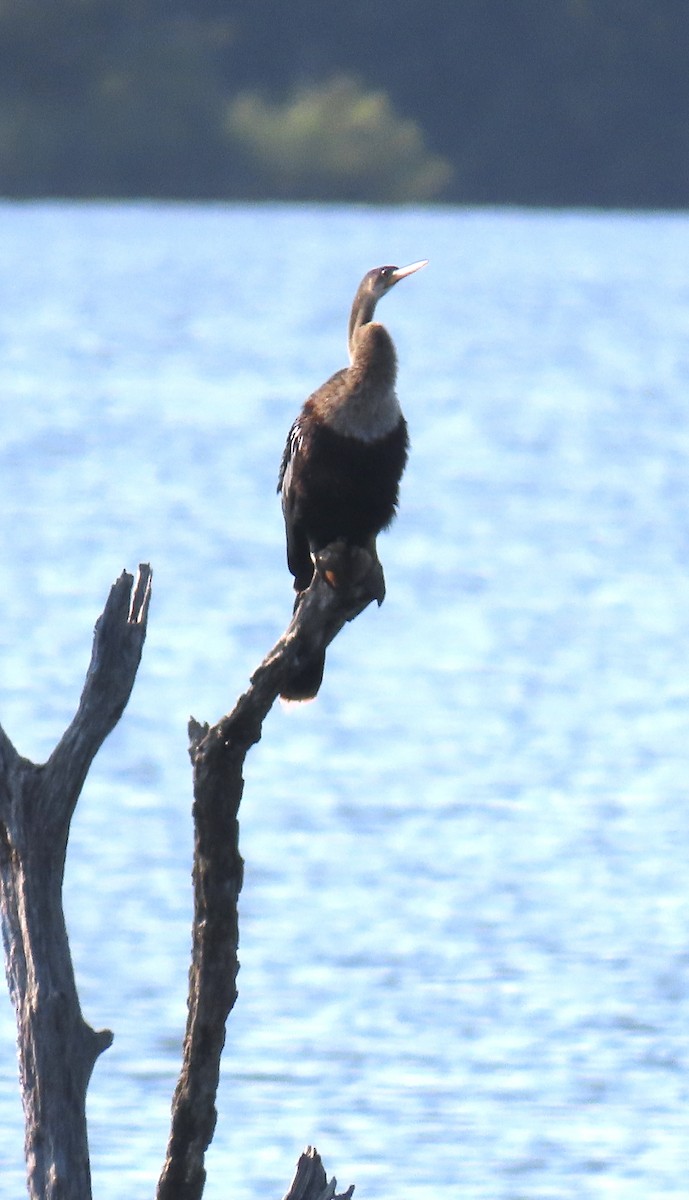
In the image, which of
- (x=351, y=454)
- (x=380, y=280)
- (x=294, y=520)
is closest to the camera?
(x=351, y=454)

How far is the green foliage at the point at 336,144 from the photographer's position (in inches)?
2484

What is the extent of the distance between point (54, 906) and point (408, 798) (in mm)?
8081

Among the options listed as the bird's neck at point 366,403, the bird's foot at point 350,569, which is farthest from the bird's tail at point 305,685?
the bird's neck at point 366,403

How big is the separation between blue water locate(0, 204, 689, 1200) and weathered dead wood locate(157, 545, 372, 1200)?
9.78 feet

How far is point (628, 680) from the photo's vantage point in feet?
52.2

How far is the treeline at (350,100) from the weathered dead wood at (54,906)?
5731 centimetres

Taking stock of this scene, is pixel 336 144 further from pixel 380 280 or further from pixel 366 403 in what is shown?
pixel 366 403

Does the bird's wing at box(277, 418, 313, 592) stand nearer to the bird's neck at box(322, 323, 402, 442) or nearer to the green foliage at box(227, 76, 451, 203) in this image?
the bird's neck at box(322, 323, 402, 442)

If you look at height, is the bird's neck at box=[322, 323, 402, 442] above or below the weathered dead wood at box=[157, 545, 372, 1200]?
above

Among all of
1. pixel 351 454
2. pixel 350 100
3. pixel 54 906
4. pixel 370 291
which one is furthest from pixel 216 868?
pixel 350 100

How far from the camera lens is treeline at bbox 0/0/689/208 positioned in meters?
62.0

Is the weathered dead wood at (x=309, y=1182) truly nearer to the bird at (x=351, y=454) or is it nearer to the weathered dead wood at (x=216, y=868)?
the weathered dead wood at (x=216, y=868)

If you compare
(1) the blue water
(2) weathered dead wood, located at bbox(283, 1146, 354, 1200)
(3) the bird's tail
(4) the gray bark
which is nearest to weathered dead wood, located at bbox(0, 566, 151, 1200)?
(4) the gray bark

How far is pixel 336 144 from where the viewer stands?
62.6 meters
